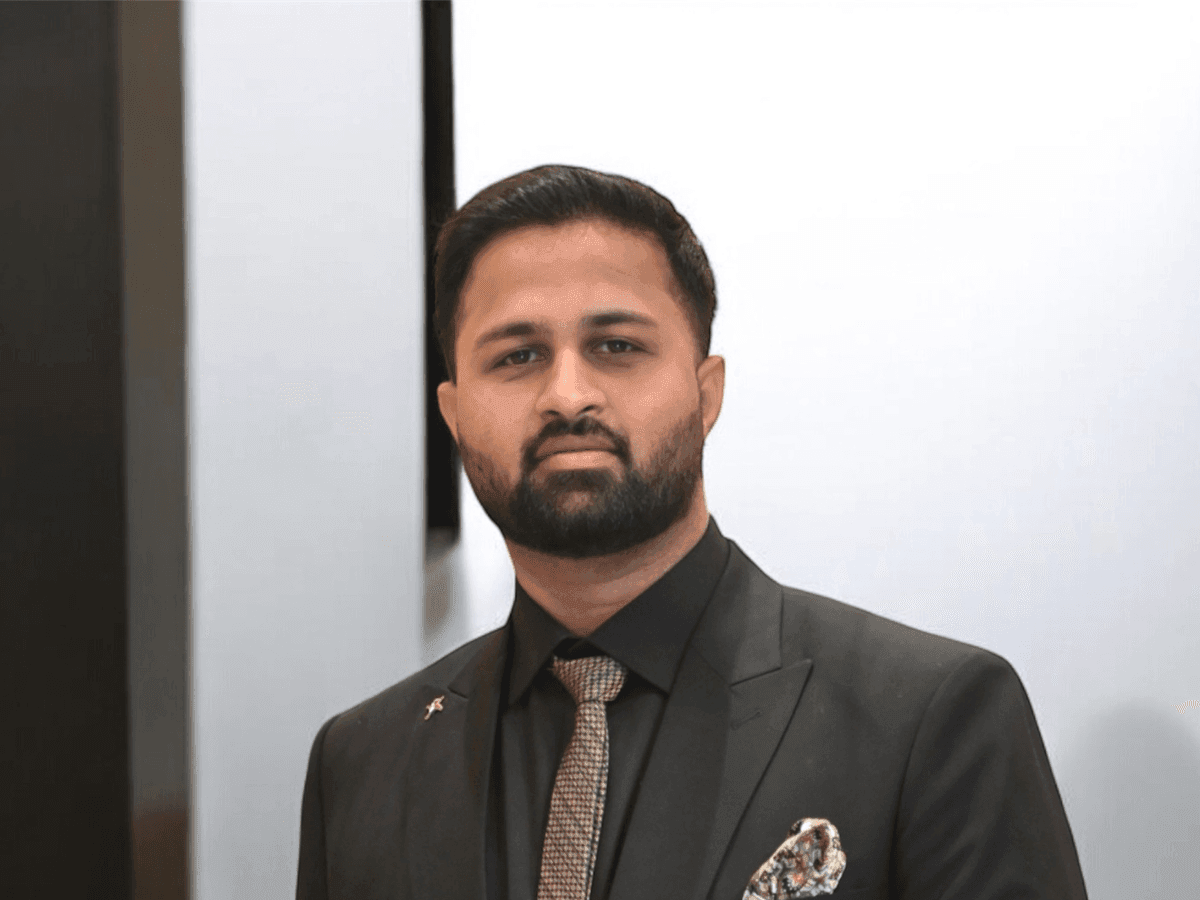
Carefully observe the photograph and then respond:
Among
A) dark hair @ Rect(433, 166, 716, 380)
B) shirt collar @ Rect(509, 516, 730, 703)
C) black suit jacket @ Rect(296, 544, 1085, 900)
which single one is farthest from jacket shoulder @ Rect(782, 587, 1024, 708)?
dark hair @ Rect(433, 166, 716, 380)

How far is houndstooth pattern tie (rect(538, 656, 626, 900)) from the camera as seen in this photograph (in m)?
1.24

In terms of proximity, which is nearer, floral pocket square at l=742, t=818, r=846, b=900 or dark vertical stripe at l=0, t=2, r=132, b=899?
floral pocket square at l=742, t=818, r=846, b=900

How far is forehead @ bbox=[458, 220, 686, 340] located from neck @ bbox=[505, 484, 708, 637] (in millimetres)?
207

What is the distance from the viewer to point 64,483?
1554 mm

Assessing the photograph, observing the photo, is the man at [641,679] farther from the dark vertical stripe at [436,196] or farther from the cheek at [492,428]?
the dark vertical stripe at [436,196]

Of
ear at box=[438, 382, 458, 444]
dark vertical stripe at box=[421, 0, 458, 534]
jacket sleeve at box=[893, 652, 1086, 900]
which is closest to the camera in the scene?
jacket sleeve at box=[893, 652, 1086, 900]

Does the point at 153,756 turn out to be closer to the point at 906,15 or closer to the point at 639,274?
the point at 639,274

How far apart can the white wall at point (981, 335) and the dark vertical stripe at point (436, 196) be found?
140 mm

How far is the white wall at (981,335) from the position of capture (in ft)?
5.25

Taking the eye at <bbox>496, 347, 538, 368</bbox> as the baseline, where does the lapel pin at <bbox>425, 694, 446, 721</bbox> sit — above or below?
below

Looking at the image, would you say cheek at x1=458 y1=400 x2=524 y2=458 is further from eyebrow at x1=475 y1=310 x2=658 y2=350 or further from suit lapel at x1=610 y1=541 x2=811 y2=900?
suit lapel at x1=610 y1=541 x2=811 y2=900

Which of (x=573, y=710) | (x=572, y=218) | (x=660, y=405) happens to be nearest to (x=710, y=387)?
(x=660, y=405)

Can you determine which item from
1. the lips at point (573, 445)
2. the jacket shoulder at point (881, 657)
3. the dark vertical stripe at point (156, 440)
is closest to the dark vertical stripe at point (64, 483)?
the dark vertical stripe at point (156, 440)

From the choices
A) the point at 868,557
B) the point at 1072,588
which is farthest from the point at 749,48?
the point at 1072,588
